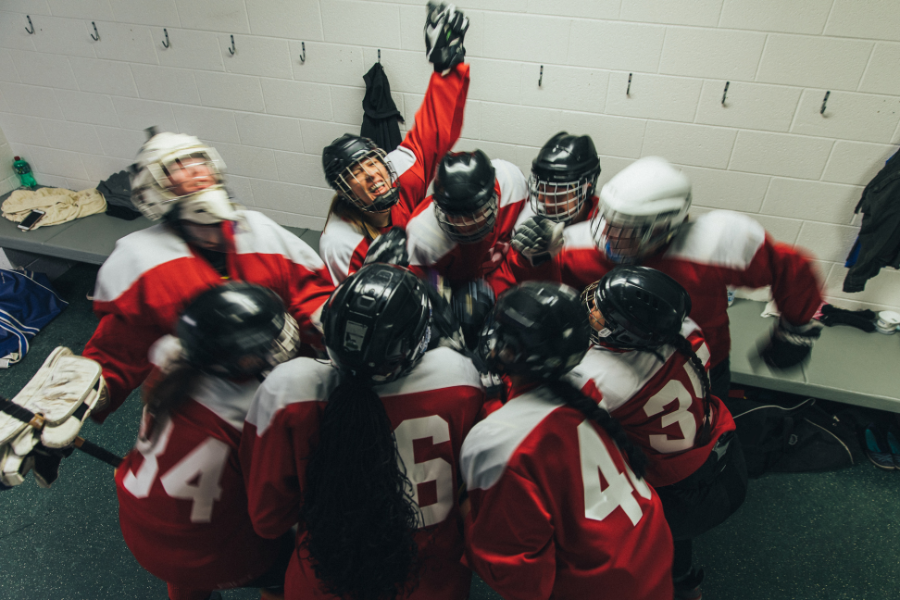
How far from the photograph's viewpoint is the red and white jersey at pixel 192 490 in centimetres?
129

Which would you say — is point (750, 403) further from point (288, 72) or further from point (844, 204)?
point (288, 72)

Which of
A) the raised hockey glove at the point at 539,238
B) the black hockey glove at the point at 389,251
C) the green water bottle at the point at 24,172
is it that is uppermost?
the raised hockey glove at the point at 539,238

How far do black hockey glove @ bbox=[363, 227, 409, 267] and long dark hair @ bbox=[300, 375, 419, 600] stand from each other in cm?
80

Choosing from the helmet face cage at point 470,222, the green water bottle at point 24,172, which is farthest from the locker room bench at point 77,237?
the helmet face cage at point 470,222

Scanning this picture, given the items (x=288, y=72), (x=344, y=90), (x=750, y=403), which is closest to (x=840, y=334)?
(x=750, y=403)

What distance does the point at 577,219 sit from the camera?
2160 mm

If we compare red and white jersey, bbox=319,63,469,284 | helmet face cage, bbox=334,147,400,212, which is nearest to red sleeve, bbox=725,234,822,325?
helmet face cage, bbox=334,147,400,212

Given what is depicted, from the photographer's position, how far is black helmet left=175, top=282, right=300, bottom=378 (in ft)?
3.72

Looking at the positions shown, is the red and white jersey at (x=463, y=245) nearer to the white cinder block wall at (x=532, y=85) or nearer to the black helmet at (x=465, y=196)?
the black helmet at (x=465, y=196)

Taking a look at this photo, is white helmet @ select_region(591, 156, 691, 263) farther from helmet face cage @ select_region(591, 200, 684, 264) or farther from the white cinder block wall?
the white cinder block wall

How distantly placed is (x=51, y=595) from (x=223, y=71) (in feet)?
10.0

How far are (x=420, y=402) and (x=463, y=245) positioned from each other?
947 millimetres

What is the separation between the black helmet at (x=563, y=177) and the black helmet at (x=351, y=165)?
0.59m

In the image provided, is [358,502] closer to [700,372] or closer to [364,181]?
[700,372]
